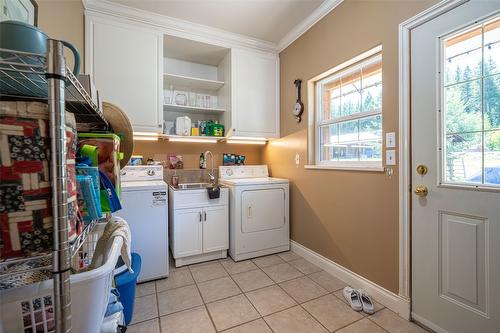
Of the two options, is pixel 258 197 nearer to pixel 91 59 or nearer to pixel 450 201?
pixel 450 201

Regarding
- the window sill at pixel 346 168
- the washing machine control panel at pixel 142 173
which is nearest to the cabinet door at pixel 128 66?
the washing machine control panel at pixel 142 173

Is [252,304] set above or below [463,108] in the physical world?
below

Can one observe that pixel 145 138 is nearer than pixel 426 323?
No

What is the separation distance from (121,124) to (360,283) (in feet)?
7.25

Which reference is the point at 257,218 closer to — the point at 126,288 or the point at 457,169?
the point at 126,288

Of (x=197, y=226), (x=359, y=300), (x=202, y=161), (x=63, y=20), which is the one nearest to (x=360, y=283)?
(x=359, y=300)

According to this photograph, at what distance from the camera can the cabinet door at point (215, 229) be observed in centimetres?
250

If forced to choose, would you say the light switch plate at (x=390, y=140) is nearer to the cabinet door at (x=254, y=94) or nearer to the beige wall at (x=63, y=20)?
the cabinet door at (x=254, y=94)

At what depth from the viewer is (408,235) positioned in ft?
5.20

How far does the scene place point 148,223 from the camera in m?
2.10

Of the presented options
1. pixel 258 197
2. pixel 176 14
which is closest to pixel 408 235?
pixel 258 197

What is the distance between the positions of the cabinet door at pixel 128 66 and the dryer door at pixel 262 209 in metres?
1.31

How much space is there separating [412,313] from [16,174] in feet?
7.32

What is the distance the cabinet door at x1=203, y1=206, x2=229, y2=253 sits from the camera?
250 centimetres
